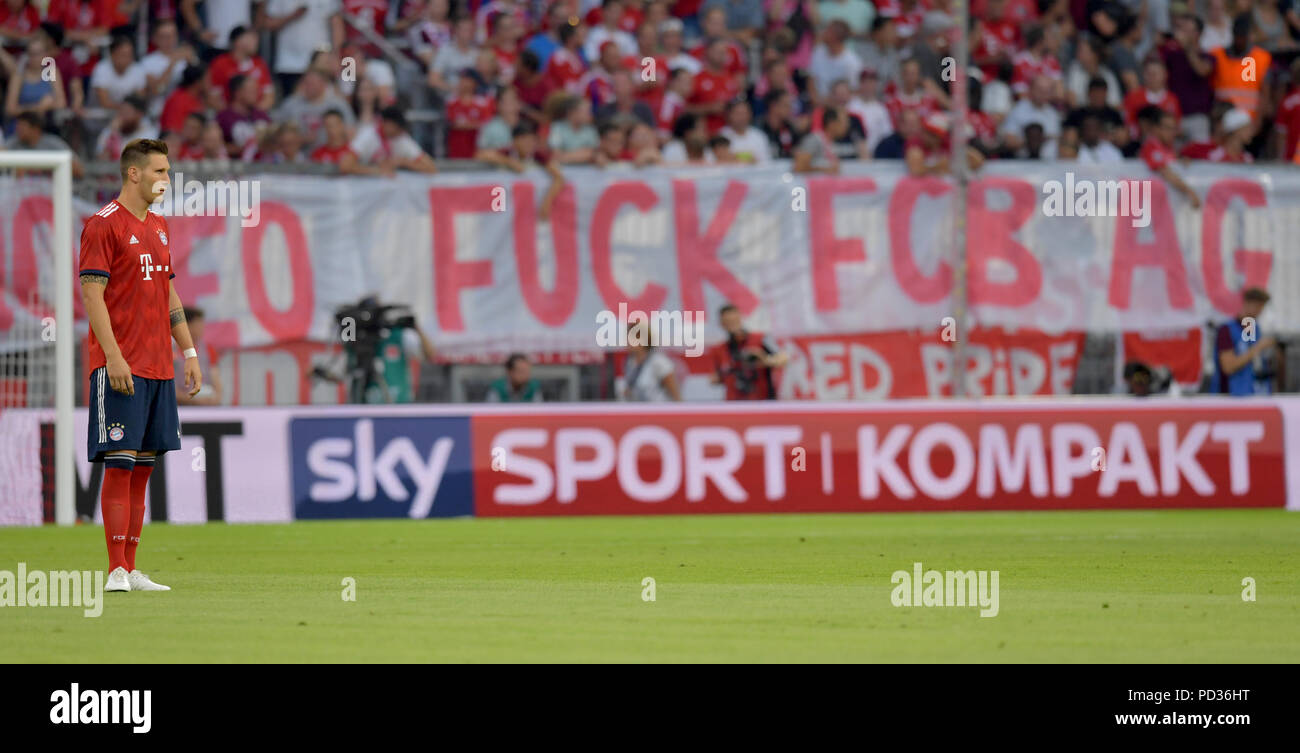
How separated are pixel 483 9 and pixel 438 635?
14.2 m

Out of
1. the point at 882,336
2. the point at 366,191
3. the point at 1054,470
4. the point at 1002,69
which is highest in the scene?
the point at 1002,69

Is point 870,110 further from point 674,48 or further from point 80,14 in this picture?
point 80,14

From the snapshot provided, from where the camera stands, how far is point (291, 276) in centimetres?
1697

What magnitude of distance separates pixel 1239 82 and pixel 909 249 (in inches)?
223

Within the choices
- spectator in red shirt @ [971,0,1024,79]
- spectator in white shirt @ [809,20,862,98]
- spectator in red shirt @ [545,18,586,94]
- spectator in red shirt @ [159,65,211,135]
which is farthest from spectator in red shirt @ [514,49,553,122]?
spectator in red shirt @ [971,0,1024,79]

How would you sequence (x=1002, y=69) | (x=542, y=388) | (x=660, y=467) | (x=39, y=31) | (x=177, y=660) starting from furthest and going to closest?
(x=1002, y=69) → (x=39, y=31) → (x=542, y=388) → (x=660, y=467) → (x=177, y=660)

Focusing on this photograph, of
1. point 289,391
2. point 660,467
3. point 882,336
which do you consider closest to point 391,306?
point 289,391

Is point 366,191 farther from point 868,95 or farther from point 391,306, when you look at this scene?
point 868,95

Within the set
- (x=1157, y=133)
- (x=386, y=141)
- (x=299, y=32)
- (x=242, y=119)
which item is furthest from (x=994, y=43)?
(x=242, y=119)

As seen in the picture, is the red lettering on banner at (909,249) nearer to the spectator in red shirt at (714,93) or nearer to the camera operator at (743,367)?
the camera operator at (743,367)

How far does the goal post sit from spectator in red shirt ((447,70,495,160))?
15.9ft

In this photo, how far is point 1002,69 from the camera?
2073 cm

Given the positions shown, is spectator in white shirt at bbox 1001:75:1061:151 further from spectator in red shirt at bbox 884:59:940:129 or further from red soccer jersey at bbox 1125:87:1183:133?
red soccer jersey at bbox 1125:87:1183:133

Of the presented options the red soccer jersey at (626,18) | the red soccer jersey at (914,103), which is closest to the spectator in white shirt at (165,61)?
the red soccer jersey at (626,18)
